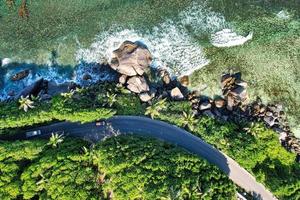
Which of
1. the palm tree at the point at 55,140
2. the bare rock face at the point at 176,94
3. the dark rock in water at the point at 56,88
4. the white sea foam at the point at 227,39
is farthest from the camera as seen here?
the white sea foam at the point at 227,39

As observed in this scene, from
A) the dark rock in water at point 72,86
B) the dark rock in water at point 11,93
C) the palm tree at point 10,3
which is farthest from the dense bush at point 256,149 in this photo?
the palm tree at point 10,3

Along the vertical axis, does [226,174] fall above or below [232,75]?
below

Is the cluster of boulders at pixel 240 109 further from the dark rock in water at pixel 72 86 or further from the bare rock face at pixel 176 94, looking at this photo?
the dark rock in water at pixel 72 86

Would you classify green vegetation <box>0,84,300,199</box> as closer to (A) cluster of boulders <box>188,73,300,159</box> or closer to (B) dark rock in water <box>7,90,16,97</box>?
(A) cluster of boulders <box>188,73,300,159</box>

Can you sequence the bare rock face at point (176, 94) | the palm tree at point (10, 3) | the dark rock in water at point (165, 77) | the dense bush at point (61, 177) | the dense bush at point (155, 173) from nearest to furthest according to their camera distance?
the dense bush at point (61, 177) < the dense bush at point (155, 173) < the bare rock face at point (176, 94) < the dark rock in water at point (165, 77) < the palm tree at point (10, 3)

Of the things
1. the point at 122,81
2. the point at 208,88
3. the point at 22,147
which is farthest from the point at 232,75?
the point at 22,147

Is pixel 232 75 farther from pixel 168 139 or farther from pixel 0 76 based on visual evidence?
pixel 0 76
